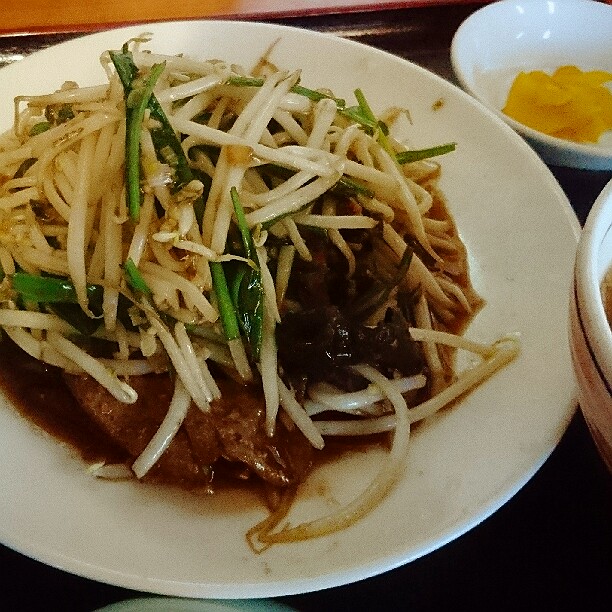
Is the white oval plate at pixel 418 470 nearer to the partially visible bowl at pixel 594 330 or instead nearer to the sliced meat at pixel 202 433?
the sliced meat at pixel 202 433

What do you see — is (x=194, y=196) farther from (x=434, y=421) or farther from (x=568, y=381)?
(x=568, y=381)

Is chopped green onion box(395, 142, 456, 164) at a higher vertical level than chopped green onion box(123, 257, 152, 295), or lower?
lower

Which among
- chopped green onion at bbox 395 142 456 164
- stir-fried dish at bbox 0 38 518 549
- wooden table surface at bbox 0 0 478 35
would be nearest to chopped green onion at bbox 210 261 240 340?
stir-fried dish at bbox 0 38 518 549

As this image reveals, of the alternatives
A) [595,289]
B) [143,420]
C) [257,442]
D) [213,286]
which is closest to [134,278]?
[213,286]

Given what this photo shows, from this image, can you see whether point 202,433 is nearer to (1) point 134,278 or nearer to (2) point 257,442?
(2) point 257,442

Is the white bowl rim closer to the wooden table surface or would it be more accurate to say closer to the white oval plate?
the white oval plate

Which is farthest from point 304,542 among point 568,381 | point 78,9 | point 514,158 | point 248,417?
point 78,9
